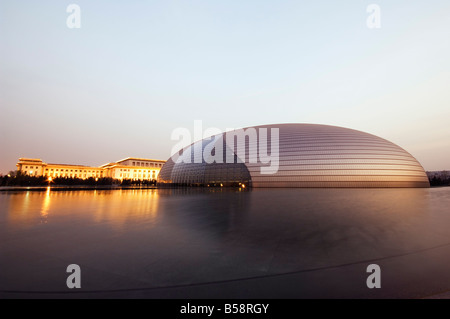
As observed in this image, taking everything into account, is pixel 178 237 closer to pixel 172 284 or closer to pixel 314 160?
pixel 172 284

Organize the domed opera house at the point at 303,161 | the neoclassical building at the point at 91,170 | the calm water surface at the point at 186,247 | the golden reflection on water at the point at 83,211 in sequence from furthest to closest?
the neoclassical building at the point at 91,170, the domed opera house at the point at 303,161, the golden reflection on water at the point at 83,211, the calm water surface at the point at 186,247

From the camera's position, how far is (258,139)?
135ft

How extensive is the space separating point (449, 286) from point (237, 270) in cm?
319

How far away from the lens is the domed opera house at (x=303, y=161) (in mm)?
35250

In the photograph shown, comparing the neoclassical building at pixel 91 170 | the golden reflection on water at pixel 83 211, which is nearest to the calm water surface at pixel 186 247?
the golden reflection on water at pixel 83 211

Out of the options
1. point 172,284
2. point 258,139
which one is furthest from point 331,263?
point 258,139

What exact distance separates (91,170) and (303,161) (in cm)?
11256

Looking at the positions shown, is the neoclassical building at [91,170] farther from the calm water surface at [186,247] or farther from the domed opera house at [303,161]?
the calm water surface at [186,247]

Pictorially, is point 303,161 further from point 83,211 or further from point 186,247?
point 186,247

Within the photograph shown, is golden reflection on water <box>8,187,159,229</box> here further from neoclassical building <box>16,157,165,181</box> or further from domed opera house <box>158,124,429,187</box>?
neoclassical building <box>16,157,165,181</box>

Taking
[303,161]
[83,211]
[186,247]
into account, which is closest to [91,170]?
[303,161]

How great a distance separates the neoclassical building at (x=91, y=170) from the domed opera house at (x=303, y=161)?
246 feet

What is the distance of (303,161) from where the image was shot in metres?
36.3

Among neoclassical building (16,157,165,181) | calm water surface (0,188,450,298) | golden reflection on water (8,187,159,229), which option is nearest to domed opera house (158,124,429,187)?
golden reflection on water (8,187,159,229)
